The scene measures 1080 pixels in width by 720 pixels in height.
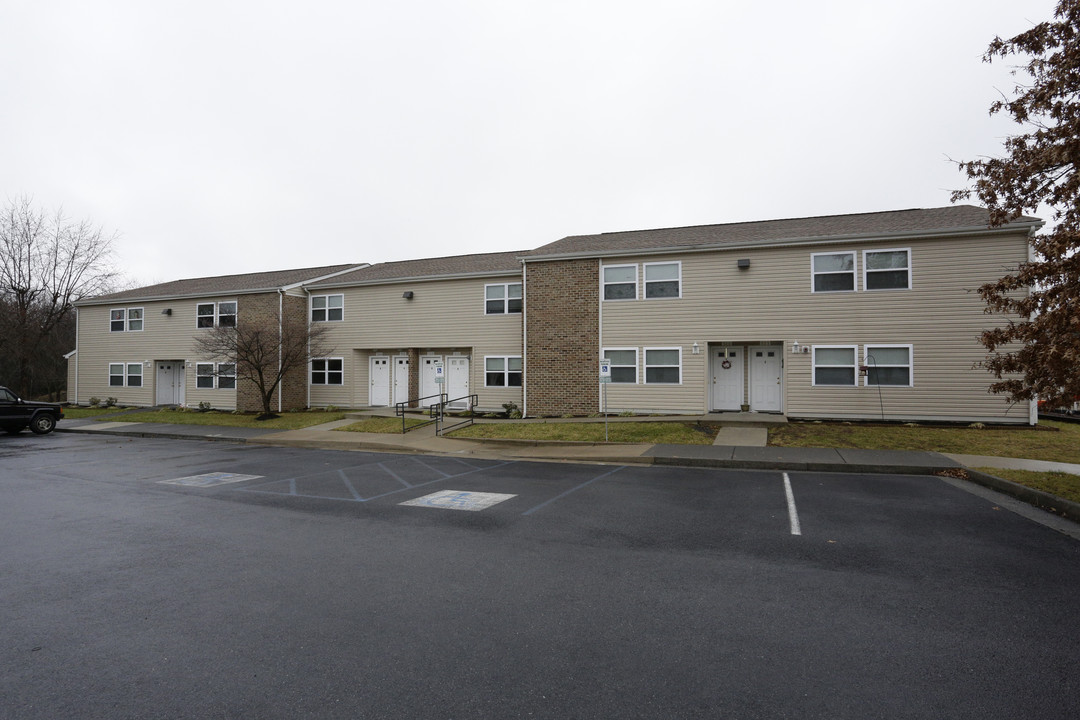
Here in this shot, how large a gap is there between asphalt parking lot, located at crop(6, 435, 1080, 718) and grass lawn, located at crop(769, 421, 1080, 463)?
4922 millimetres

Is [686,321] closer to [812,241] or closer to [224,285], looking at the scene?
[812,241]

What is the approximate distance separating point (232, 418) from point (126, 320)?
11.2 m

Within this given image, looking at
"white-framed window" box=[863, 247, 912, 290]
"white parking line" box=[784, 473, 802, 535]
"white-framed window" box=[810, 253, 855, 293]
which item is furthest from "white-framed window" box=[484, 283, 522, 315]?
"white parking line" box=[784, 473, 802, 535]

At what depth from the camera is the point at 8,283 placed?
114 feet

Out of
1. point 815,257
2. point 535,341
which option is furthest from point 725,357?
point 535,341

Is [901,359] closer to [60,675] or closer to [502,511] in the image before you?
[502,511]

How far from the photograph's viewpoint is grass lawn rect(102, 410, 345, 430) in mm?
20288

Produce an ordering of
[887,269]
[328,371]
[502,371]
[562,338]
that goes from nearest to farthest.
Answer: [887,269]
[562,338]
[502,371]
[328,371]

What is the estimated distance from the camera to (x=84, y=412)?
26.1 metres

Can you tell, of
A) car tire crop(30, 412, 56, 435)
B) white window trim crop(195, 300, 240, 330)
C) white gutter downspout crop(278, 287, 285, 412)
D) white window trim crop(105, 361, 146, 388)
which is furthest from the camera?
white window trim crop(105, 361, 146, 388)

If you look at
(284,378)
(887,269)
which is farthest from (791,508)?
(284,378)

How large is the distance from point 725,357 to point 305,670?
55.0 feet

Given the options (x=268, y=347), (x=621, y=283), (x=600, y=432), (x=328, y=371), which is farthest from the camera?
(x=328, y=371)

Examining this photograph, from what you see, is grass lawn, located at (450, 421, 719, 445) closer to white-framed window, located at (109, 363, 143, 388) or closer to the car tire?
the car tire
